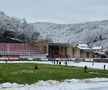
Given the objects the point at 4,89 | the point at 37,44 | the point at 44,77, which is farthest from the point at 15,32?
the point at 4,89

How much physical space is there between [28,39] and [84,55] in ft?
137

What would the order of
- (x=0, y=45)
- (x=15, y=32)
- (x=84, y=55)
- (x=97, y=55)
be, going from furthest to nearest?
(x=15, y=32) < (x=97, y=55) < (x=84, y=55) < (x=0, y=45)

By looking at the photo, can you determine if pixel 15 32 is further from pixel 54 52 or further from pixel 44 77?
pixel 44 77

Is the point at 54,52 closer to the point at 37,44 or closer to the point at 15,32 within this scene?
the point at 37,44

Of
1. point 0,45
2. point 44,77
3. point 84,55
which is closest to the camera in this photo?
point 44,77

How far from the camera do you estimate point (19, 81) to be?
3838 centimetres

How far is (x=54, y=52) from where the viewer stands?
416ft

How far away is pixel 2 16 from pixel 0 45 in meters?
62.9

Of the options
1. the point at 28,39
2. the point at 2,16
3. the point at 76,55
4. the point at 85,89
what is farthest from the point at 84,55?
the point at 85,89

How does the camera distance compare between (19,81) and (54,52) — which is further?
(54,52)

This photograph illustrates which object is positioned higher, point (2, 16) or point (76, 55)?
point (2, 16)

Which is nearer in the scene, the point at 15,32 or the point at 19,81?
the point at 19,81

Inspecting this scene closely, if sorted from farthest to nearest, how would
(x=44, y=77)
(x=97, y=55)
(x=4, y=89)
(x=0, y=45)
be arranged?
(x=97, y=55) < (x=0, y=45) < (x=44, y=77) < (x=4, y=89)

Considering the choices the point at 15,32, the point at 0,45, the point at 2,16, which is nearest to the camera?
the point at 0,45
